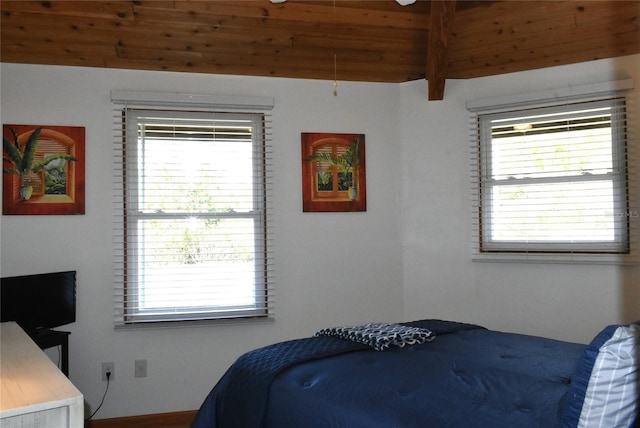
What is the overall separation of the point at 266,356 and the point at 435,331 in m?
0.86

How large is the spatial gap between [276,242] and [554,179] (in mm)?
1872

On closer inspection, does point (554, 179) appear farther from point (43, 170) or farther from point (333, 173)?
point (43, 170)

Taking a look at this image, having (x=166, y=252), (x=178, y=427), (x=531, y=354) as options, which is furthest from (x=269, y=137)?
(x=531, y=354)

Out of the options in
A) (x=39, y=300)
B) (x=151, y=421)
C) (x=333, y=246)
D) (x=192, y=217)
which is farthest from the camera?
(x=333, y=246)

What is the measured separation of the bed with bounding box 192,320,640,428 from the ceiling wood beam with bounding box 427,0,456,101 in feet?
5.87

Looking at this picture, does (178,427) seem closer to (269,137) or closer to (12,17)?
(269,137)

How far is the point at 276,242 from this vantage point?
151 inches

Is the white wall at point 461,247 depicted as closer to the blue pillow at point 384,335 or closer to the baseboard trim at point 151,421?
the blue pillow at point 384,335

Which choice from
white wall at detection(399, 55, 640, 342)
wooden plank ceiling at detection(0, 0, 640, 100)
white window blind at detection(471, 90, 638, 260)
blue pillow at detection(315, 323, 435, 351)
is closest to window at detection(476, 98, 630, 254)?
white window blind at detection(471, 90, 638, 260)

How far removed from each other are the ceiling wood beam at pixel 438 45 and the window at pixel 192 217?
46.2 inches

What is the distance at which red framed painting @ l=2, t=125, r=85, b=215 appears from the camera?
339 centimetres

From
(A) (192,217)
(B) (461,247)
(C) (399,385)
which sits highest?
(A) (192,217)

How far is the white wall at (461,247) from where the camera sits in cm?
367

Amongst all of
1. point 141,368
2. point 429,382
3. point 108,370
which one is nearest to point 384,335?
point 429,382
